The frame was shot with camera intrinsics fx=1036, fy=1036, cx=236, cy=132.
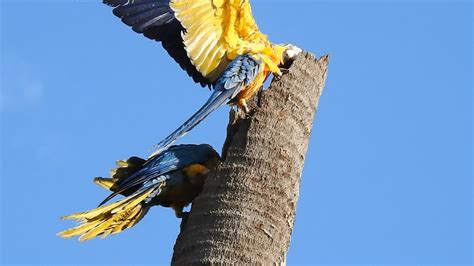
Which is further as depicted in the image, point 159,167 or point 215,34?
point 215,34

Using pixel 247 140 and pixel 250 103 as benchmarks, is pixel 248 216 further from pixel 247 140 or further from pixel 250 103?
pixel 250 103

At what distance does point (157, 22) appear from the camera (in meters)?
6.84

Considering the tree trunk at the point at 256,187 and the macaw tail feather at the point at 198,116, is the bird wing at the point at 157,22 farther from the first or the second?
the tree trunk at the point at 256,187

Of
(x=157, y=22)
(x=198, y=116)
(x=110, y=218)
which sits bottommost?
(x=110, y=218)

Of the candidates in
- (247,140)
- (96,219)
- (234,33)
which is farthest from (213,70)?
(96,219)

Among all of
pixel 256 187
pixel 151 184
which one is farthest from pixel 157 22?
pixel 256 187

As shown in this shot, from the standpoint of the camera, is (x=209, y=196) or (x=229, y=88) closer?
(x=209, y=196)

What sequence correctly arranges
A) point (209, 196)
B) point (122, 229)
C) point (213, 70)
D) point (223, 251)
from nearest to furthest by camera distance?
point (223, 251) < point (209, 196) < point (122, 229) < point (213, 70)

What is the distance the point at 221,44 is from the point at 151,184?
1.05 metres

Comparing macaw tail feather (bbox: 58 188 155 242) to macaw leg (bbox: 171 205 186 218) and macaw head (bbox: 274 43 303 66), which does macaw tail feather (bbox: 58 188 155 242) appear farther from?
macaw head (bbox: 274 43 303 66)

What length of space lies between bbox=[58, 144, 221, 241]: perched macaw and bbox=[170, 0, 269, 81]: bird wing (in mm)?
588

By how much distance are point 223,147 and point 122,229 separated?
29.8 inches

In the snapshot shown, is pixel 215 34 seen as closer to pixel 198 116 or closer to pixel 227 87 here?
pixel 227 87

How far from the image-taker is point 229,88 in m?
6.19
